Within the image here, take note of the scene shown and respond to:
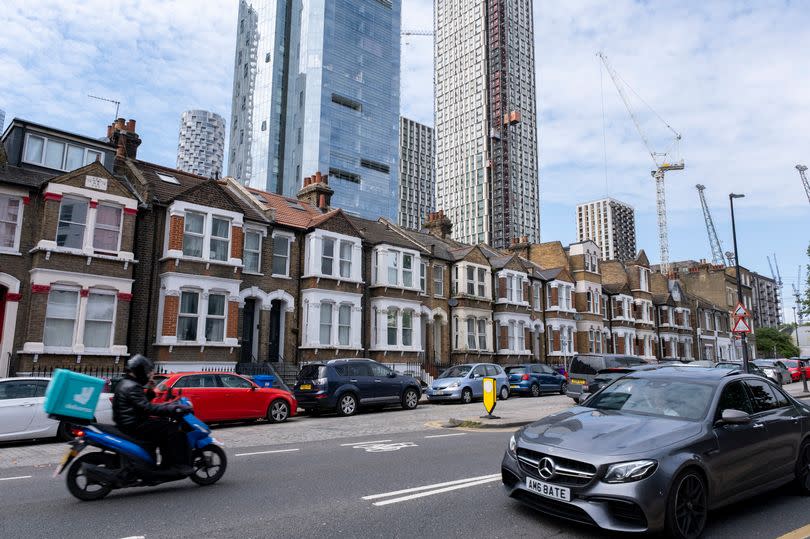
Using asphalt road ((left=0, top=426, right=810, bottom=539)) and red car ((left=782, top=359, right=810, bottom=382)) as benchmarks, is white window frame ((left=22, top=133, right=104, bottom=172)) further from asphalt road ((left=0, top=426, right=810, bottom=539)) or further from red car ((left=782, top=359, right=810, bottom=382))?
red car ((left=782, top=359, right=810, bottom=382))

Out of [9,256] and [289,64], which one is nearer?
[9,256]

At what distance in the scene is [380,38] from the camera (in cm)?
11900

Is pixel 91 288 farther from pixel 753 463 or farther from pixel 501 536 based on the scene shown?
pixel 753 463

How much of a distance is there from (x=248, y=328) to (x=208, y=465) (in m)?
17.4

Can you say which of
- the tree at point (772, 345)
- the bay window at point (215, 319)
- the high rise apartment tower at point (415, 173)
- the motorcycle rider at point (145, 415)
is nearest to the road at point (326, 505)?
the motorcycle rider at point (145, 415)

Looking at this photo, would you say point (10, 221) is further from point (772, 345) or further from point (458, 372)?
point (772, 345)

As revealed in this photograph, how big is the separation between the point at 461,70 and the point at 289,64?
76.3 metres

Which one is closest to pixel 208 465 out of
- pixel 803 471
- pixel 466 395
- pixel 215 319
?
pixel 803 471

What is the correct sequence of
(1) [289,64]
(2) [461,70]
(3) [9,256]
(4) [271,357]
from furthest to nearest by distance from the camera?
(2) [461,70]
(1) [289,64]
(4) [271,357]
(3) [9,256]

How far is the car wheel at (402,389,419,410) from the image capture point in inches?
767

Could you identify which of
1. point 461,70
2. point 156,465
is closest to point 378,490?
point 156,465

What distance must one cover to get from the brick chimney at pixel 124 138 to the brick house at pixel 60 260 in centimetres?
323

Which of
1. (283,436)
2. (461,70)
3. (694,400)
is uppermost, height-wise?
(461,70)

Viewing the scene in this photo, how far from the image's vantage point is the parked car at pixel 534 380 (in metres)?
25.6
